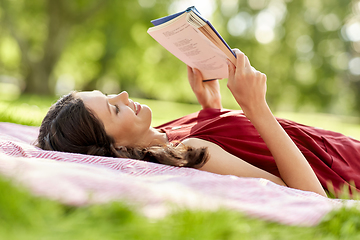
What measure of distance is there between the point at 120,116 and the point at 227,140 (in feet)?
2.61

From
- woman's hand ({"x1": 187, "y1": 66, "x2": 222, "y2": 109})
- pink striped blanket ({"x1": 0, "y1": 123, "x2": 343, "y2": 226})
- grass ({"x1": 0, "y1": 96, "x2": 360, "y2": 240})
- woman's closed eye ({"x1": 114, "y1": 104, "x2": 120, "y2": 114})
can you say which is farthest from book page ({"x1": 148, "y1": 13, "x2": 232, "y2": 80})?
grass ({"x1": 0, "y1": 96, "x2": 360, "y2": 240})

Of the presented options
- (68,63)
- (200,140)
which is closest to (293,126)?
(200,140)

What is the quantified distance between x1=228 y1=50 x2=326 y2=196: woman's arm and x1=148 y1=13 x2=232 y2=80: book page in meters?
0.17

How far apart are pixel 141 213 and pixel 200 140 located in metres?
Result: 0.97

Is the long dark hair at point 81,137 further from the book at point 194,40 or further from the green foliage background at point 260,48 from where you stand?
the green foliage background at point 260,48

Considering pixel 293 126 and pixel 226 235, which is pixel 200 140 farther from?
pixel 226 235

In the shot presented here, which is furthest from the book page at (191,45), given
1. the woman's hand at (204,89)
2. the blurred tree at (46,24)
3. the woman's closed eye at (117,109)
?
the blurred tree at (46,24)

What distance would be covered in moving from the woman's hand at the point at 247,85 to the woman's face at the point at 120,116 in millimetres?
796

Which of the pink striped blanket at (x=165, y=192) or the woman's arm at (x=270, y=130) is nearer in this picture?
the pink striped blanket at (x=165, y=192)

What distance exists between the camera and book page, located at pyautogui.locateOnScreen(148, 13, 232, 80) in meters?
1.78

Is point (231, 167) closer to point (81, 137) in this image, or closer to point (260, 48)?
point (81, 137)

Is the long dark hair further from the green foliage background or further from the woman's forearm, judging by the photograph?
the green foliage background

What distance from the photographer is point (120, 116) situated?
2107mm

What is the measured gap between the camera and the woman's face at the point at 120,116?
6.82 ft
